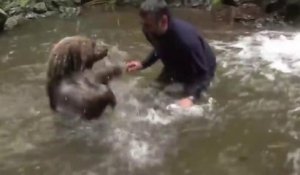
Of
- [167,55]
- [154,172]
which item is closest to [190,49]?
[167,55]

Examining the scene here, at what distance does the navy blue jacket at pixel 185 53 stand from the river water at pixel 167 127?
1.12 feet

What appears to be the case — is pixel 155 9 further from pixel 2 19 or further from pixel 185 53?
pixel 2 19

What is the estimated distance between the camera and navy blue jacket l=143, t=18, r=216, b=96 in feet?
19.5

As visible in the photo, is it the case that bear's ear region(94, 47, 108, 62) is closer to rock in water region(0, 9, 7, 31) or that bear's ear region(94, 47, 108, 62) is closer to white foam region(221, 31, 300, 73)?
white foam region(221, 31, 300, 73)

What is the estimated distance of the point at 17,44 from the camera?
9.88 meters

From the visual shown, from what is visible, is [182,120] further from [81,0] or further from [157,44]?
[81,0]

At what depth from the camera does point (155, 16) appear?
5629 millimetres

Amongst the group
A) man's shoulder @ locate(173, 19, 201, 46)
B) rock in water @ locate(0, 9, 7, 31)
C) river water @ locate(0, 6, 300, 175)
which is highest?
man's shoulder @ locate(173, 19, 201, 46)

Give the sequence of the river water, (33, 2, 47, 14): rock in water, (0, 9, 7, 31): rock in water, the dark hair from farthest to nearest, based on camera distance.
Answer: (33, 2, 47, 14): rock in water < (0, 9, 7, 31): rock in water < the dark hair < the river water

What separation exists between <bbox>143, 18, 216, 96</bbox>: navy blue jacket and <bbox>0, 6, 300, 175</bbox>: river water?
0.34m

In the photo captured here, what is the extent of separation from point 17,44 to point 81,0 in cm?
318

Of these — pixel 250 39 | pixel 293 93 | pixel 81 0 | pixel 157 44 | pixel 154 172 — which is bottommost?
pixel 81 0

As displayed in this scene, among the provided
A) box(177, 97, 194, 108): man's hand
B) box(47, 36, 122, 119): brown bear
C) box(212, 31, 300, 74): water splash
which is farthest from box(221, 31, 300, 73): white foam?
box(47, 36, 122, 119): brown bear

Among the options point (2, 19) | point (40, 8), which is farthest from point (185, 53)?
point (40, 8)
